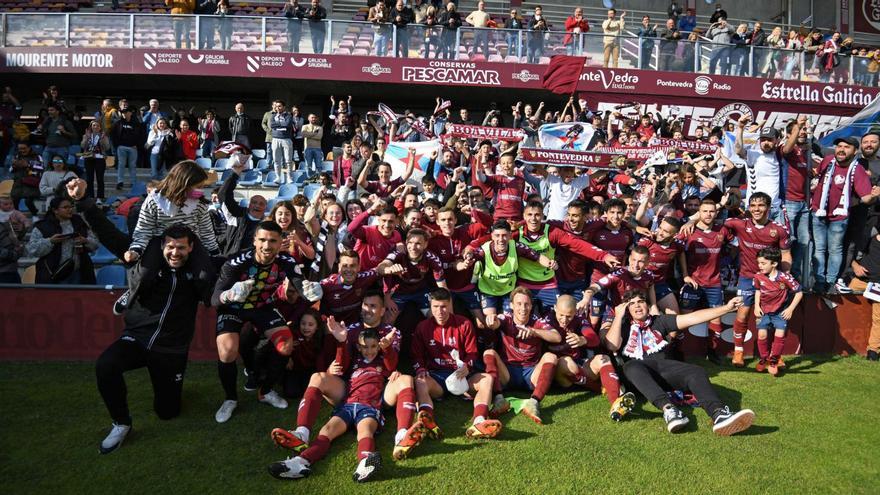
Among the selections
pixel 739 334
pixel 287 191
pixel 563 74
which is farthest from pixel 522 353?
pixel 563 74

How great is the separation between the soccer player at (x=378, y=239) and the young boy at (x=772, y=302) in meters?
4.08

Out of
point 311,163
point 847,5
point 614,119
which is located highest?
point 847,5

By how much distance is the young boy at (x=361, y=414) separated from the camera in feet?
13.2

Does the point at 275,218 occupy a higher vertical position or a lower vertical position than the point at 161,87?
lower

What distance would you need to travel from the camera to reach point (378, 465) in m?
4.07

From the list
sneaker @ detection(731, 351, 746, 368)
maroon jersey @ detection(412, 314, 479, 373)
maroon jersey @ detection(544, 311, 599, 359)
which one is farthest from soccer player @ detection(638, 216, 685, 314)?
maroon jersey @ detection(412, 314, 479, 373)

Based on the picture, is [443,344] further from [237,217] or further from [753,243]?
[753,243]

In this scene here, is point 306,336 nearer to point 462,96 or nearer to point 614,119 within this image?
point 614,119

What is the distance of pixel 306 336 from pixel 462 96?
15.6m

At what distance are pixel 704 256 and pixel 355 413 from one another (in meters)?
4.55

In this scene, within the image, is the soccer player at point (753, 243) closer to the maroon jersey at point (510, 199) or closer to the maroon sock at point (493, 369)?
the maroon jersey at point (510, 199)

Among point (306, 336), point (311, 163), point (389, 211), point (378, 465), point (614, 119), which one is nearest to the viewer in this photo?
point (378, 465)

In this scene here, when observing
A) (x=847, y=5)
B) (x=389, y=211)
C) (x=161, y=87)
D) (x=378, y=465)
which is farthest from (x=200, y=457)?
(x=847, y=5)

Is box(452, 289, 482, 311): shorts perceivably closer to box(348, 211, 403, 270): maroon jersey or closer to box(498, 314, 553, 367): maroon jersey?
box(498, 314, 553, 367): maroon jersey
